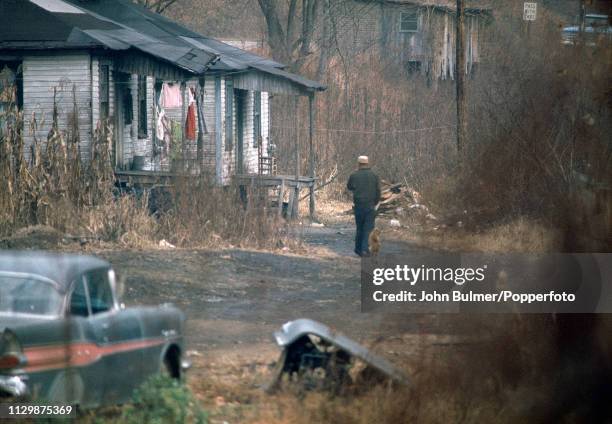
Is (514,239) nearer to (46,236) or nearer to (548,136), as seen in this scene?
(548,136)

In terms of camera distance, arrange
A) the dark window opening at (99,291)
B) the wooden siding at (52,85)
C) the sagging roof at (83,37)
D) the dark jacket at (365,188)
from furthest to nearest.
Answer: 1. the wooden siding at (52,85)
2. the sagging roof at (83,37)
3. the dark jacket at (365,188)
4. the dark window opening at (99,291)

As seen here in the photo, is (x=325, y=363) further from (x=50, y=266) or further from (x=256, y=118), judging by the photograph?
(x=256, y=118)

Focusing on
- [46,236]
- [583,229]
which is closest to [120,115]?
[46,236]

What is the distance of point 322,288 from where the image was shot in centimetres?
1473

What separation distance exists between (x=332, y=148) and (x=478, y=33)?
711 inches

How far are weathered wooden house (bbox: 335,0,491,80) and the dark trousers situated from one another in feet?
78.4

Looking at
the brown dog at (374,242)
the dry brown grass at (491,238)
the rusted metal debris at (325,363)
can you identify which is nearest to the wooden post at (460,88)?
the dry brown grass at (491,238)

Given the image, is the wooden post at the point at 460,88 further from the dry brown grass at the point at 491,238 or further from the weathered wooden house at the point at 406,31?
the weathered wooden house at the point at 406,31

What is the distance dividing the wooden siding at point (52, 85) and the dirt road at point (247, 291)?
18.4 ft

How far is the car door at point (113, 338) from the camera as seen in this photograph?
675cm

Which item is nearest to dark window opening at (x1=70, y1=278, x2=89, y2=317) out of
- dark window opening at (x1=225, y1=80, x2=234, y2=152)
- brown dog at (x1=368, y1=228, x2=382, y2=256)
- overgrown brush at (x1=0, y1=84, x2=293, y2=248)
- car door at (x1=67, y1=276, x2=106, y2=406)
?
car door at (x1=67, y1=276, x2=106, y2=406)

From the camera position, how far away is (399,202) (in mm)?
25938

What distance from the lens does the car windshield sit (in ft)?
21.1

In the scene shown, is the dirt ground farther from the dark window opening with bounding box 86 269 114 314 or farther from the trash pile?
the trash pile
